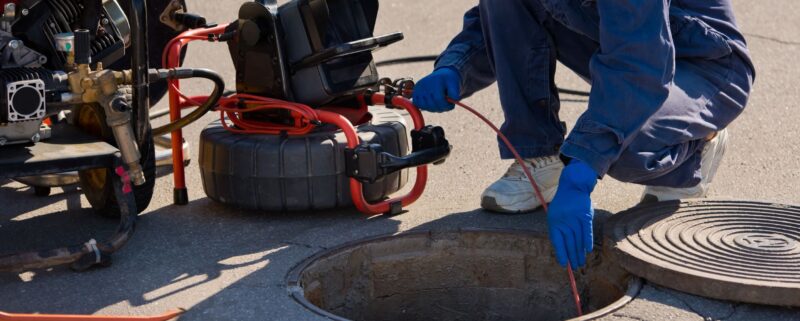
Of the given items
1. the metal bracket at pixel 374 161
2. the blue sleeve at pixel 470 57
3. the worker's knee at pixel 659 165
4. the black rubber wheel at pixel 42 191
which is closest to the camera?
the worker's knee at pixel 659 165

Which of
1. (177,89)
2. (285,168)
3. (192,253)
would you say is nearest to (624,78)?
(285,168)

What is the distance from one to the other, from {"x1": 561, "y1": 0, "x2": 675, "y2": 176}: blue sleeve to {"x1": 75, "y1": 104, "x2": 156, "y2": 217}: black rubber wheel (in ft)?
4.11

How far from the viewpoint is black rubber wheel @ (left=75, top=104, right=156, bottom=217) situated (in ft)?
10.4

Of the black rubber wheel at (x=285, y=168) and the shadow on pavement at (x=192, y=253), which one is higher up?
the black rubber wheel at (x=285, y=168)

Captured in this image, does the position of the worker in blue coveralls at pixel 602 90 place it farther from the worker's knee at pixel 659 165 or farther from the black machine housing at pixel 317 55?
the black machine housing at pixel 317 55

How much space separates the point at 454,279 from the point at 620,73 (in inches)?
32.3

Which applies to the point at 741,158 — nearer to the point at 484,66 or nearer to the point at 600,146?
the point at 484,66

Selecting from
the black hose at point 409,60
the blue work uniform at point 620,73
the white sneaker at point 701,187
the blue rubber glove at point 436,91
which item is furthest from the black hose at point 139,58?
the black hose at point 409,60

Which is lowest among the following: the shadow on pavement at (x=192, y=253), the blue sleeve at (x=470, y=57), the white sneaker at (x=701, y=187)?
the shadow on pavement at (x=192, y=253)

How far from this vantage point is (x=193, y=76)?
3.11m

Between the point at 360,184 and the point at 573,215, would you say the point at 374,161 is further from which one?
the point at 573,215

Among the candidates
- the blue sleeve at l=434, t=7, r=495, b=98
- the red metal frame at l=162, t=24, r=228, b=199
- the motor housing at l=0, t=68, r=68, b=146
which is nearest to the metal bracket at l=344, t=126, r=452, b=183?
the blue sleeve at l=434, t=7, r=495, b=98

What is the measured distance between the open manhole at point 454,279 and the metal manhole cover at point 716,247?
228 millimetres

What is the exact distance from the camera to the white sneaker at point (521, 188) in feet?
10.8
